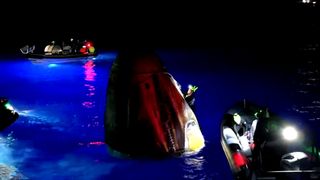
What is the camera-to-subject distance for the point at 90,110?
18.4 metres

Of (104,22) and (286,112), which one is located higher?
(104,22)

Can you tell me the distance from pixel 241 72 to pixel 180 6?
4730 centimetres

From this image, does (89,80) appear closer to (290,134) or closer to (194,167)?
(194,167)

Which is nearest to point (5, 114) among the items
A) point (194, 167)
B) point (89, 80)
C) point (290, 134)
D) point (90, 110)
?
point (90, 110)

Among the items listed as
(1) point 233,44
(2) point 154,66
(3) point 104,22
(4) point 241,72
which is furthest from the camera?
(3) point 104,22

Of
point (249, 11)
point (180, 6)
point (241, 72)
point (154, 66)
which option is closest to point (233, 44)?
point (241, 72)

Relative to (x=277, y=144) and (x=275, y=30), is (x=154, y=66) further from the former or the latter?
(x=275, y=30)

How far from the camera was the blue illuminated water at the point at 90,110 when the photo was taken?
11406mm

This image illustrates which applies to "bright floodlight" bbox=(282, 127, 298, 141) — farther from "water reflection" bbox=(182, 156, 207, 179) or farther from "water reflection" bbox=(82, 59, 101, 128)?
"water reflection" bbox=(82, 59, 101, 128)

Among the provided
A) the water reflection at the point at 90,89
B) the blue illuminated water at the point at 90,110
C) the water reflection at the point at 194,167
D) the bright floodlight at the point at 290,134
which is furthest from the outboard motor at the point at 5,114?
the bright floodlight at the point at 290,134

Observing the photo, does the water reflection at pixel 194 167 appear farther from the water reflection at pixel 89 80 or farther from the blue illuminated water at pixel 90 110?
the water reflection at pixel 89 80

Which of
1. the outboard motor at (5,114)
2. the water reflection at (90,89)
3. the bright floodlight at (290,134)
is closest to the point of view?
the bright floodlight at (290,134)

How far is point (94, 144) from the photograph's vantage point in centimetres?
1374

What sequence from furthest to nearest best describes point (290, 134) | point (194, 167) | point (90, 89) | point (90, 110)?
1. point (90, 89)
2. point (90, 110)
3. point (194, 167)
4. point (290, 134)
